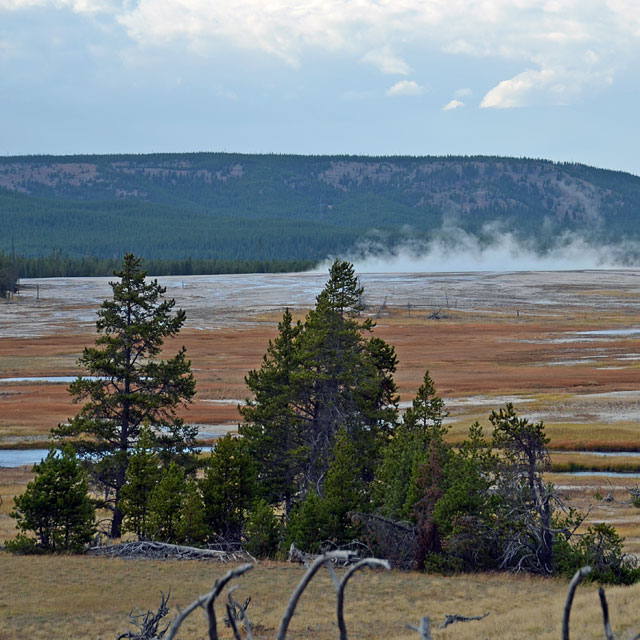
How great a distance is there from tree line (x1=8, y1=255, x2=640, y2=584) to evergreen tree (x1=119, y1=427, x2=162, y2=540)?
0.05 m

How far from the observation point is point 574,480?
39.8 metres

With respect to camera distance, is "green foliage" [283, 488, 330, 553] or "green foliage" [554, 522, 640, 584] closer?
"green foliage" [554, 522, 640, 584]

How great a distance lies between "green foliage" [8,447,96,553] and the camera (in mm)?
26531

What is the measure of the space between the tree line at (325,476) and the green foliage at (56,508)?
0.05 metres

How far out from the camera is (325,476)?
2850 centimetres

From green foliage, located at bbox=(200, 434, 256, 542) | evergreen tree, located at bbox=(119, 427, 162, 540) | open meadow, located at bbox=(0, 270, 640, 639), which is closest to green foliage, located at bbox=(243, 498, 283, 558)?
green foliage, located at bbox=(200, 434, 256, 542)

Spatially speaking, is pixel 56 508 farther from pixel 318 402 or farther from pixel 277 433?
pixel 318 402

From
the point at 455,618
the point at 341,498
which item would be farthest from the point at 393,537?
the point at 455,618

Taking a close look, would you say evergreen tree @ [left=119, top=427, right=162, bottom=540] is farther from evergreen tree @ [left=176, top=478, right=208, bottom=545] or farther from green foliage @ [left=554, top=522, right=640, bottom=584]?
green foliage @ [left=554, top=522, right=640, bottom=584]

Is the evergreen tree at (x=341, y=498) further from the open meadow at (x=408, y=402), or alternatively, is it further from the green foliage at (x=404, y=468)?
the open meadow at (x=408, y=402)

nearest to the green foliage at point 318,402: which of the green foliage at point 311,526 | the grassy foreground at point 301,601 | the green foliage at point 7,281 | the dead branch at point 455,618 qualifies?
the green foliage at point 311,526

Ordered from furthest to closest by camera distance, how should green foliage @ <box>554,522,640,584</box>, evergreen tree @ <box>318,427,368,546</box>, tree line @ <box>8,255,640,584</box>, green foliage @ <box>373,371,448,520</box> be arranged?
1. evergreen tree @ <box>318,427,368,546</box>
2. green foliage @ <box>373,371,448,520</box>
3. tree line @ <box>8,255,640,584</box>
4. green foliage @ <box>554,522,640,584</box>

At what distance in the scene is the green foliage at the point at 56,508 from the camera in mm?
26531

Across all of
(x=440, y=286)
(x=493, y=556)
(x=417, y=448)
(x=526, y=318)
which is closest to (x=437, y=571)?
(x=493, y=556)
